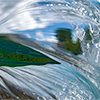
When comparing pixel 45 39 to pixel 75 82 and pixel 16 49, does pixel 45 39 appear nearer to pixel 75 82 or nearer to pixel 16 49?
pixel 16 49

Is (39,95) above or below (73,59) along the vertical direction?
below

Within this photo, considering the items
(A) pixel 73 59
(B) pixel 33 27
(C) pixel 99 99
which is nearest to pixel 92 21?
(A) pixel 73 59

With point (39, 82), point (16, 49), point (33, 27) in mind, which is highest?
point (33, 27)
